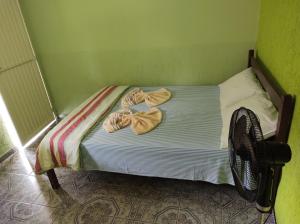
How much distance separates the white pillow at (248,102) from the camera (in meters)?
1.56

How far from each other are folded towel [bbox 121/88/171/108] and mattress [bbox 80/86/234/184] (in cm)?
31

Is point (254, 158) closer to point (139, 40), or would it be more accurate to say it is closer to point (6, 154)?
point (139, 40)

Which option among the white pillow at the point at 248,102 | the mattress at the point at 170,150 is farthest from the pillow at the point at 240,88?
the mattress at the point at 170,150

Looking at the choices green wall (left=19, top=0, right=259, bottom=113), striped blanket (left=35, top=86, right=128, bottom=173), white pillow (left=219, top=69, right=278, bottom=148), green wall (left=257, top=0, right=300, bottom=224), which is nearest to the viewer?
green wall (left=257, top=0, right=300, bottom=224)

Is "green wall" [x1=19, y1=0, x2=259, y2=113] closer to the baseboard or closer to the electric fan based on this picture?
the baseboard

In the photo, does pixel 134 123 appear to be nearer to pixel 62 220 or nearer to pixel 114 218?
pixel 114 218

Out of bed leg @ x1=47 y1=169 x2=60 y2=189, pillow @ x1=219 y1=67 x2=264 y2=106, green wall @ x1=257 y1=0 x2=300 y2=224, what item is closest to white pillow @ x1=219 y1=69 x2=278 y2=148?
pillow @ x1=219 y1=67 x2=264 y2=106

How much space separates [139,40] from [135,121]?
1.16 m

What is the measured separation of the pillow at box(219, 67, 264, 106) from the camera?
77.6 inches

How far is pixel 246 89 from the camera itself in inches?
79.5

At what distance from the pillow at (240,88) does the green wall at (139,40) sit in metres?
0.39

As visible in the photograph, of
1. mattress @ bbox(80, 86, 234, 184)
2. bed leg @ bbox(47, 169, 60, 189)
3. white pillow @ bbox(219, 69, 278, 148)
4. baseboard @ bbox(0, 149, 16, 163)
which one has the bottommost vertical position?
baseboard @ bbox(0, 149, 16, 163)

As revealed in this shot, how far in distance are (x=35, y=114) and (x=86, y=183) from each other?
4.89 feet

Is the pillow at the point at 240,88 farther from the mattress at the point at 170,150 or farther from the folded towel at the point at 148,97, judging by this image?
the folded towel at the point at 148,97
